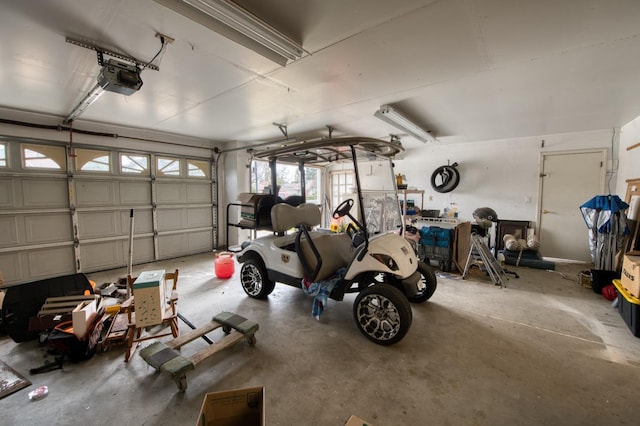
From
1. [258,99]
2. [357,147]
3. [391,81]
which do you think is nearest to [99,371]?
[357,147]

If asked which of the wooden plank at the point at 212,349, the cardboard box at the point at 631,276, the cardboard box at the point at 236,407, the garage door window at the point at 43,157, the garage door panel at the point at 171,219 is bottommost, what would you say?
the wooden plank at the point at 212,349

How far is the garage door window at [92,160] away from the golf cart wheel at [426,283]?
18.5 ft

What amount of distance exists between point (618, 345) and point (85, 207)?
7330 millimetres

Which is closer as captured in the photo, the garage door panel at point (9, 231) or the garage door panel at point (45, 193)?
the garage door panel at point (9, 231)

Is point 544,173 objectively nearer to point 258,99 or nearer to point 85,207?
point 258,99

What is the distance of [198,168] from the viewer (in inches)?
230

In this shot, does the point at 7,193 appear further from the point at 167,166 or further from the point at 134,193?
the point at 167,166

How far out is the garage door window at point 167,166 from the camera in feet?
17.1

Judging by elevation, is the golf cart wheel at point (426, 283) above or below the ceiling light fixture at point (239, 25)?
below

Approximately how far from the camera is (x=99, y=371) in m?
2.02

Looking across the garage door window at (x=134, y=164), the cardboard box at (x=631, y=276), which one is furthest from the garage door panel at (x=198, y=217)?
the cardboard box at (x=631, y=276)

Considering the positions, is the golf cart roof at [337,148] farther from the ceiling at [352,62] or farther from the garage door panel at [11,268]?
the garage door panel at [11,268]

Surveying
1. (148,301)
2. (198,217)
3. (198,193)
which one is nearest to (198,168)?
(198,193)

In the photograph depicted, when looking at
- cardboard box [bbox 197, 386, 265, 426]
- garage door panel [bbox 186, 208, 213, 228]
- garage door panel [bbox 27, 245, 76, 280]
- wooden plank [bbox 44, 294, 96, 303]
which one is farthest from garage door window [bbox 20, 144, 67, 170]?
cardboard box [bbox 197, 386, 265, 426]
